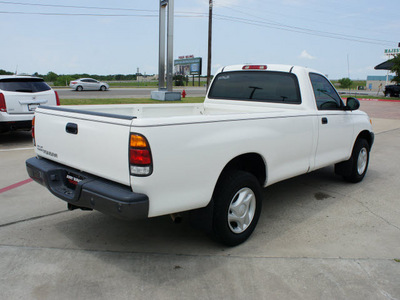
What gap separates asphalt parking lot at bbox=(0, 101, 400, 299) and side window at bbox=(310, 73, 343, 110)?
1.29m

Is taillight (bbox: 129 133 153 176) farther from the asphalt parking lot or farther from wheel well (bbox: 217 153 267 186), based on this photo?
wheel well (bbox: 217 153 267 186)

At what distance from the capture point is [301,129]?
4.29 metres

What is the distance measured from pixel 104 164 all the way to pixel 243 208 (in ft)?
4.70

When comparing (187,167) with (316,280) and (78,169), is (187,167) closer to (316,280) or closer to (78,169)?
(78,169)

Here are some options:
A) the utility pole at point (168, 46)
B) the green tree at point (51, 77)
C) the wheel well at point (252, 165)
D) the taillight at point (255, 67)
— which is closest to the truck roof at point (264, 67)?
the taillight at point (255, 67)

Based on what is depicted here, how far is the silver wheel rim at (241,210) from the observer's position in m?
3.59

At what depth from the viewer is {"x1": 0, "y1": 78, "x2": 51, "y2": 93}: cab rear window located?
8.51 m

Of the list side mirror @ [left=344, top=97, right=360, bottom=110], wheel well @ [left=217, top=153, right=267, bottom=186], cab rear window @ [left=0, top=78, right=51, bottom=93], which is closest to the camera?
wheel well @ [left=217, top=153, right=267, bottom=186]

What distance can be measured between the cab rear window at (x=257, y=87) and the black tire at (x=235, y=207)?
1.52 metres

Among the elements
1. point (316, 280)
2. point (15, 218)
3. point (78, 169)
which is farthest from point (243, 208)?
point (15, 218)

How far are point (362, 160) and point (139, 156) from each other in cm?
443

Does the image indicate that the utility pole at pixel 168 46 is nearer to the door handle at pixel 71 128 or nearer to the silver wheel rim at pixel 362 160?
the silver wheel rim at pixel 362 160

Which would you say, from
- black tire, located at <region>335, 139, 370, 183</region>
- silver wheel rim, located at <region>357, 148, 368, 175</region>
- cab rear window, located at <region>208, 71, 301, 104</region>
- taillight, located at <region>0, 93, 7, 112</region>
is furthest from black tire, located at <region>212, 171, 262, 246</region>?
taillight, located at <region>0, 93, 7, 112</region>

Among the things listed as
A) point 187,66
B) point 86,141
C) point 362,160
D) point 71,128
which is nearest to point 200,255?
point 86,141
